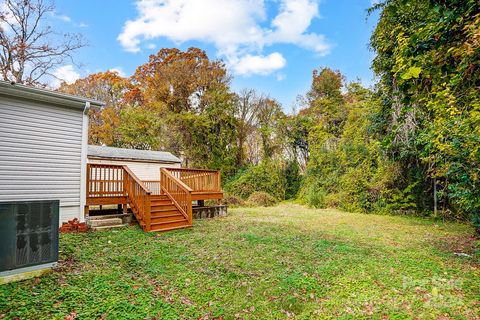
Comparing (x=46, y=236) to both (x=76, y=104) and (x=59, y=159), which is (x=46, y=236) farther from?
(x=76, y=104)

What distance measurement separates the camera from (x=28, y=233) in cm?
359

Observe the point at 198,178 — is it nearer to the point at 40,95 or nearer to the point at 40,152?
the point at 40,152

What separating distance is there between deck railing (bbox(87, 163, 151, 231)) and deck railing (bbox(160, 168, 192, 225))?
1.26 metres

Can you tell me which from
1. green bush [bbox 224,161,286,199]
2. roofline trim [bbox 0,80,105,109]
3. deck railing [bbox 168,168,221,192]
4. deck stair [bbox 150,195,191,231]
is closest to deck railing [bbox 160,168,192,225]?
deck stair [bbox 150,195,191,231]

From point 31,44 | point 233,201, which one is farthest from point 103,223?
point 31,44

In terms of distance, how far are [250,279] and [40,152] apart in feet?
18.6

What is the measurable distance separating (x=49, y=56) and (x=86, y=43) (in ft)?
6.75

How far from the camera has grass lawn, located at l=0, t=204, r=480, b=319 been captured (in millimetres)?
3043

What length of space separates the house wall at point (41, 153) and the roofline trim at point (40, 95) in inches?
6.6

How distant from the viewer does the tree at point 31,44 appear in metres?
13.1

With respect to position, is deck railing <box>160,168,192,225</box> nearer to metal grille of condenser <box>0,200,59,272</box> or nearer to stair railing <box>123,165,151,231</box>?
stair railing <box>123,165,151,231</box>

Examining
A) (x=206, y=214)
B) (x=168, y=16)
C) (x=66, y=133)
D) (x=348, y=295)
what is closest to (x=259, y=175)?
(x=206, y=214)

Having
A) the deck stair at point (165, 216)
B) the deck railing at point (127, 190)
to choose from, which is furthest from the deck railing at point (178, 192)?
the deck railing at point (127, 190)

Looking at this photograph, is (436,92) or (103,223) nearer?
(436,92)
